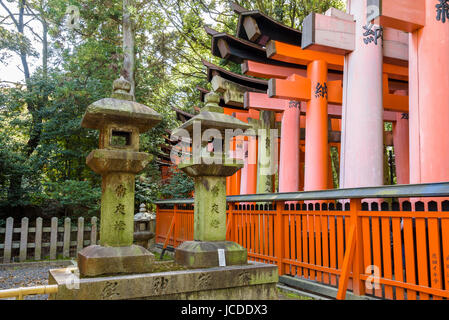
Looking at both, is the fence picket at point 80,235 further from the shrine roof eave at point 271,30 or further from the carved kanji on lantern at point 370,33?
the carved kanji on lantern at point 370,33

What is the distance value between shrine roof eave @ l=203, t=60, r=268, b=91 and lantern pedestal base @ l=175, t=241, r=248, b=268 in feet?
24.3

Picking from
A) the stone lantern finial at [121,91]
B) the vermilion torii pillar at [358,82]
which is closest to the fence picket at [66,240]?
the stone lantern finial at [121,91]

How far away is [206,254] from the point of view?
5059 mm

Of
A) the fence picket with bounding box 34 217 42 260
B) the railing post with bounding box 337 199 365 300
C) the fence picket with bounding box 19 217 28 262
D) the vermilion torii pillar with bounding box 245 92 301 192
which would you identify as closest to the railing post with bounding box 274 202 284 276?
the railing post with bounding box 337 199 365 300

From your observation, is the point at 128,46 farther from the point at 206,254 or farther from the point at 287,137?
the point at 206,254

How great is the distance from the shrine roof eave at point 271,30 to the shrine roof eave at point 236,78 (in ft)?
7.52

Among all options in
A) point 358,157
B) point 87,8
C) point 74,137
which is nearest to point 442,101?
point 358,157

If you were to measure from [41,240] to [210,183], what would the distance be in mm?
7615

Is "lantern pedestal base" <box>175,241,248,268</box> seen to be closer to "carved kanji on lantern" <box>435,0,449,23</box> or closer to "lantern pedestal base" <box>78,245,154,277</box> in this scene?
"lantern pedestal base" <box>78,245,154,277</box>

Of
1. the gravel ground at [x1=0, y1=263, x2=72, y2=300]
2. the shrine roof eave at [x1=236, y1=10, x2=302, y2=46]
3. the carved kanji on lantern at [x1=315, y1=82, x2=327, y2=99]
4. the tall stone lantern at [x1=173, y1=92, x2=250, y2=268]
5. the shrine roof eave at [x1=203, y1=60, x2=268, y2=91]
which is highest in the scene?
the shrine roof eave at [x1=236, y1=10, x2=302, y2=46]

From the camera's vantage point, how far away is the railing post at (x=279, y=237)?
629cm

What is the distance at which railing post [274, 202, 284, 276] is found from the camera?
6293 millimetres

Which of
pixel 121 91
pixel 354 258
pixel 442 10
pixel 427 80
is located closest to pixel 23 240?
pixel 121 91

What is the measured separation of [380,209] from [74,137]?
1175cm
